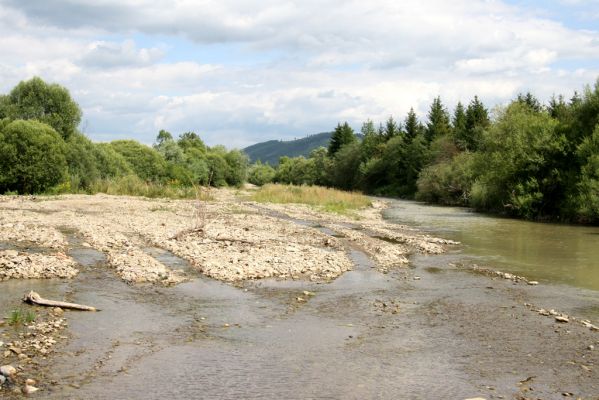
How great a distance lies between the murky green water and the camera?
2130 cm

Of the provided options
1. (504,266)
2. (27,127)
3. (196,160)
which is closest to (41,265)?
(504,266)

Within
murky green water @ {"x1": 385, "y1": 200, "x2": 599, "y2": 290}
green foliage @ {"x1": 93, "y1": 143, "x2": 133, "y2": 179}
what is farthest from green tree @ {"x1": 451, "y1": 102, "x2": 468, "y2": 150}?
green foliage @ {"x1": 93, "y1": 143, "x2": 133, "y2": 179}

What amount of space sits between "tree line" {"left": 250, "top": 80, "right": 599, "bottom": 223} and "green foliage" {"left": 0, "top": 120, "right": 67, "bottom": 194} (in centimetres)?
3832

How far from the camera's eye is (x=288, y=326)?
1299cm

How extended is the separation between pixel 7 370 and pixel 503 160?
154 ft

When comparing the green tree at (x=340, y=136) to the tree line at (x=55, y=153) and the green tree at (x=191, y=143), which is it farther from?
the tree line at (x=55, y=153)

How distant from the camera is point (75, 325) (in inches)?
478

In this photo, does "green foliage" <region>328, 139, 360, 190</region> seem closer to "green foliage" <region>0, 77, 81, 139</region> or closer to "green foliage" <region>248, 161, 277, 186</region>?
"green foliage" <region>248, 161, 277, 186</region>

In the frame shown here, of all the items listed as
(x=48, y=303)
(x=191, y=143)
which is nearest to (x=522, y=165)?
(x=48, y=303)

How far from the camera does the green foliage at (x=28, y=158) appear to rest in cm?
4697

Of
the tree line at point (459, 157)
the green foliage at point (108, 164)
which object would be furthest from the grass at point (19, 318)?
the green foliage at point (108, 164)

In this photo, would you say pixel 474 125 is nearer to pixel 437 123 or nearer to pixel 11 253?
pixel 437 123

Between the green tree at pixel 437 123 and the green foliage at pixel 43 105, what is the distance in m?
54.7

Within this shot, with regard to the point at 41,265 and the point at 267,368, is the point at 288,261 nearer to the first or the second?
the point at 41,265
